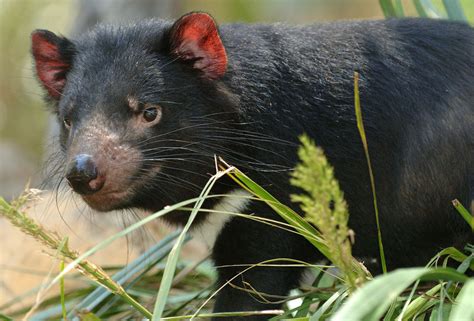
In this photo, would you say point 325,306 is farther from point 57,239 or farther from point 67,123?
point 67,123

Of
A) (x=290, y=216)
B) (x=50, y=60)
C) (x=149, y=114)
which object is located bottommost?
(x=290, y=216)

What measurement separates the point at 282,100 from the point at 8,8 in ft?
48.5

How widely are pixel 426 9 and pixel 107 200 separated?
2560 millimetres

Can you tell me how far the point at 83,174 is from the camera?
334cm

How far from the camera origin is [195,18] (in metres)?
3.74

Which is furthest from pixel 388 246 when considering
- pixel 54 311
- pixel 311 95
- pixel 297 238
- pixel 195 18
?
pixel 54 311

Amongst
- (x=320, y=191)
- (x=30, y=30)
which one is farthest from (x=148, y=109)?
(x=30, y=30)

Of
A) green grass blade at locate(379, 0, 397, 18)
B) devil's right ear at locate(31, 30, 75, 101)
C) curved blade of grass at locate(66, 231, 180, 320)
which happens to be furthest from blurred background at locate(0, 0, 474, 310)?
devil's right ear at locate(31, 30, 75, 101)

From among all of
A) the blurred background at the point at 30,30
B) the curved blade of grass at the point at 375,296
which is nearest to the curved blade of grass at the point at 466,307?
the curved blade of grass at the point at 375,296

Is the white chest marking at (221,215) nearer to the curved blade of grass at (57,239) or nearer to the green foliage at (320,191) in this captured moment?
the curved blade of grass at (57,239)

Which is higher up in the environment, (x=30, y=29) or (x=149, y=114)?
(x=30, y=29)

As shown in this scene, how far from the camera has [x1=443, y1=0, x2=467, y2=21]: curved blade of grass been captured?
4.81m

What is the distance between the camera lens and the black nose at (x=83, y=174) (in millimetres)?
3338

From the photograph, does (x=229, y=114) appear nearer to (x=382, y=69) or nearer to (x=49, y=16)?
(x=382, y=69)
